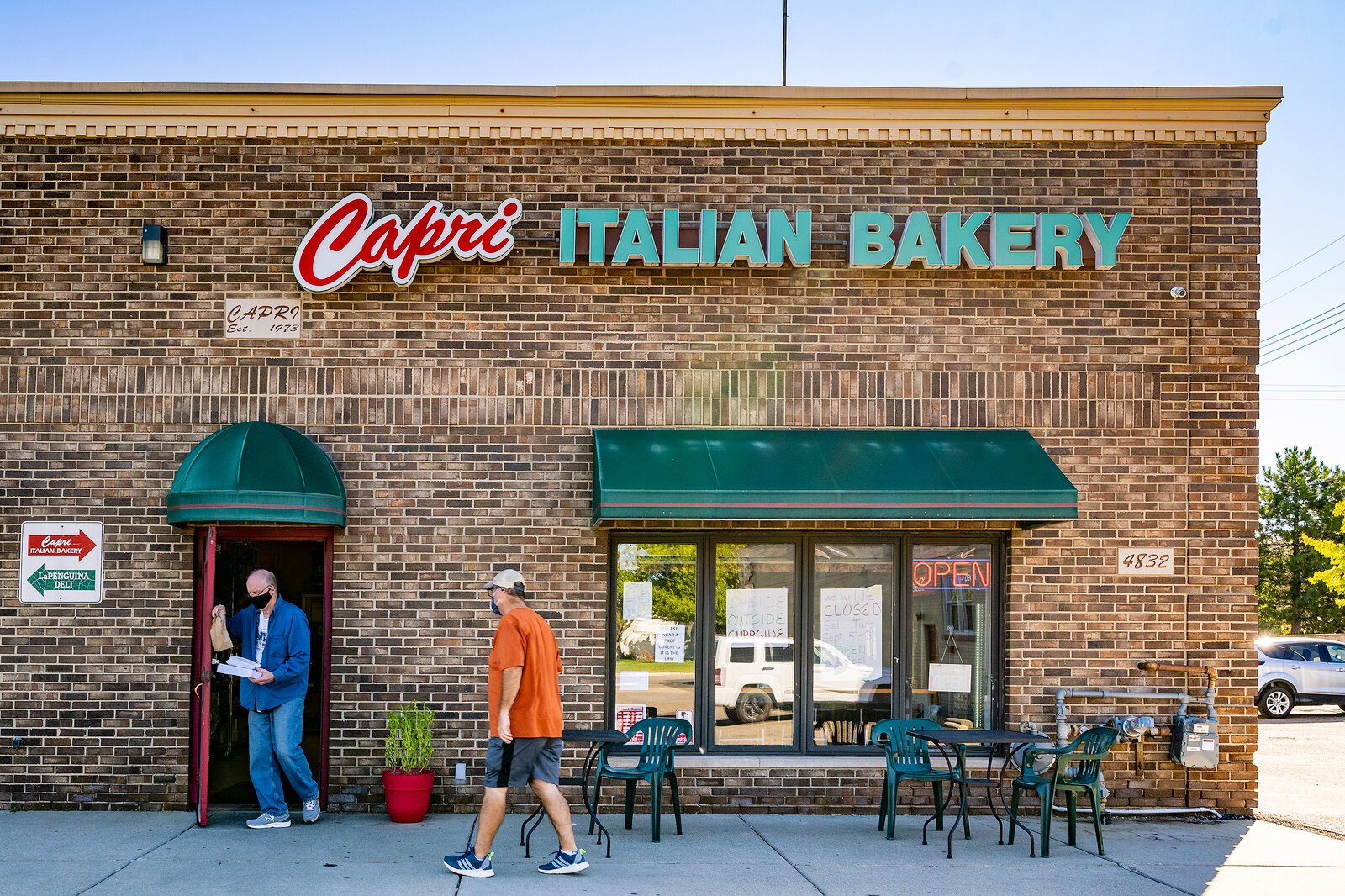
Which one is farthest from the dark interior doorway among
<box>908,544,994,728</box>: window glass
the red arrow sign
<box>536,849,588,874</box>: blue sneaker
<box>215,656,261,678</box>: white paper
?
<box>908,544,994,728</box>: window glass

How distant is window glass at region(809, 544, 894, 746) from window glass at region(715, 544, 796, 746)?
0.24 m

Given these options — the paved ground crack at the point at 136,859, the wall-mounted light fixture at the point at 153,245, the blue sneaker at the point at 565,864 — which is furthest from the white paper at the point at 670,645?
the wall-mounted light fixture at the point at 153,245

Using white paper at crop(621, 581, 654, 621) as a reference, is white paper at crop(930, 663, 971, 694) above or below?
below

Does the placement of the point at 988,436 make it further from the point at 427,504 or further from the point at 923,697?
the point at 427,504

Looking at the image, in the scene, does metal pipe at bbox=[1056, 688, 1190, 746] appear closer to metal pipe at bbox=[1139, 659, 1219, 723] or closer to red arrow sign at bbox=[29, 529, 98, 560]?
metal pipe at bbox=[1139, 659, 1219, 723]

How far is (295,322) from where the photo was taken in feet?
32.8

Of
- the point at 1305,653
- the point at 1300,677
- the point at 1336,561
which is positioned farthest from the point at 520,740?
the point at 1336,561

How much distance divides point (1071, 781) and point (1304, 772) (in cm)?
692

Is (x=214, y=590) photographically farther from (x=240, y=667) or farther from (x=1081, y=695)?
(x=1081, y=695)

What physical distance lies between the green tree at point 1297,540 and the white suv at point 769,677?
34.9 meters

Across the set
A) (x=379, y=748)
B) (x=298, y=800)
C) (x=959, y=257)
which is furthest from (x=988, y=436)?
(x=298, y=800)

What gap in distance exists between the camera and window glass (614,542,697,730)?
998 centimetres

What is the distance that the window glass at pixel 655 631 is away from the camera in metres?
9.98

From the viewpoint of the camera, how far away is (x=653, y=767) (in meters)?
8.76
